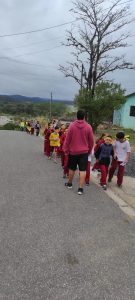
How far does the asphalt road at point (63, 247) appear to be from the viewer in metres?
4.39

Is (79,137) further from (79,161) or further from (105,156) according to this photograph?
(105,156)

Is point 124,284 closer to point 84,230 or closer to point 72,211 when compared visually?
point 84,230

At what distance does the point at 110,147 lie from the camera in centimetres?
1071

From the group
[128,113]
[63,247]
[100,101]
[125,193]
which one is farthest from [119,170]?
[128,113]

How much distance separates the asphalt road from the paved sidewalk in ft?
0.82

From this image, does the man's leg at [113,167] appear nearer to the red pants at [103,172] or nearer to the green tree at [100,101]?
the red pants at [103,172]

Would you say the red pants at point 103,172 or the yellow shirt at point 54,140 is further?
the yellow shirt at point 54,140

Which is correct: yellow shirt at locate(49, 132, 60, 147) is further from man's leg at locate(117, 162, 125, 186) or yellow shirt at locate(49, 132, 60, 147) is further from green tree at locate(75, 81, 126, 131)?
green tree at locate(75, 81, 126, 131)

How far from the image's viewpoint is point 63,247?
5.64 metres

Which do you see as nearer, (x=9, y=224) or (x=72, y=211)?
(x=9, y=224)

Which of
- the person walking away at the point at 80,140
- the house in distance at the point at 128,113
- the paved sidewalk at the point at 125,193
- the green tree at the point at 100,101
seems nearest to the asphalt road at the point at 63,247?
the paved sidewalk at the point at 125,193

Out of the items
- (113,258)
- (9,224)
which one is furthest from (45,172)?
(113,258)

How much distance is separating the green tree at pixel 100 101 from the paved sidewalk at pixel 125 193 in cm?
2340

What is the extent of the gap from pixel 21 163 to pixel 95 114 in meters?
22.2
